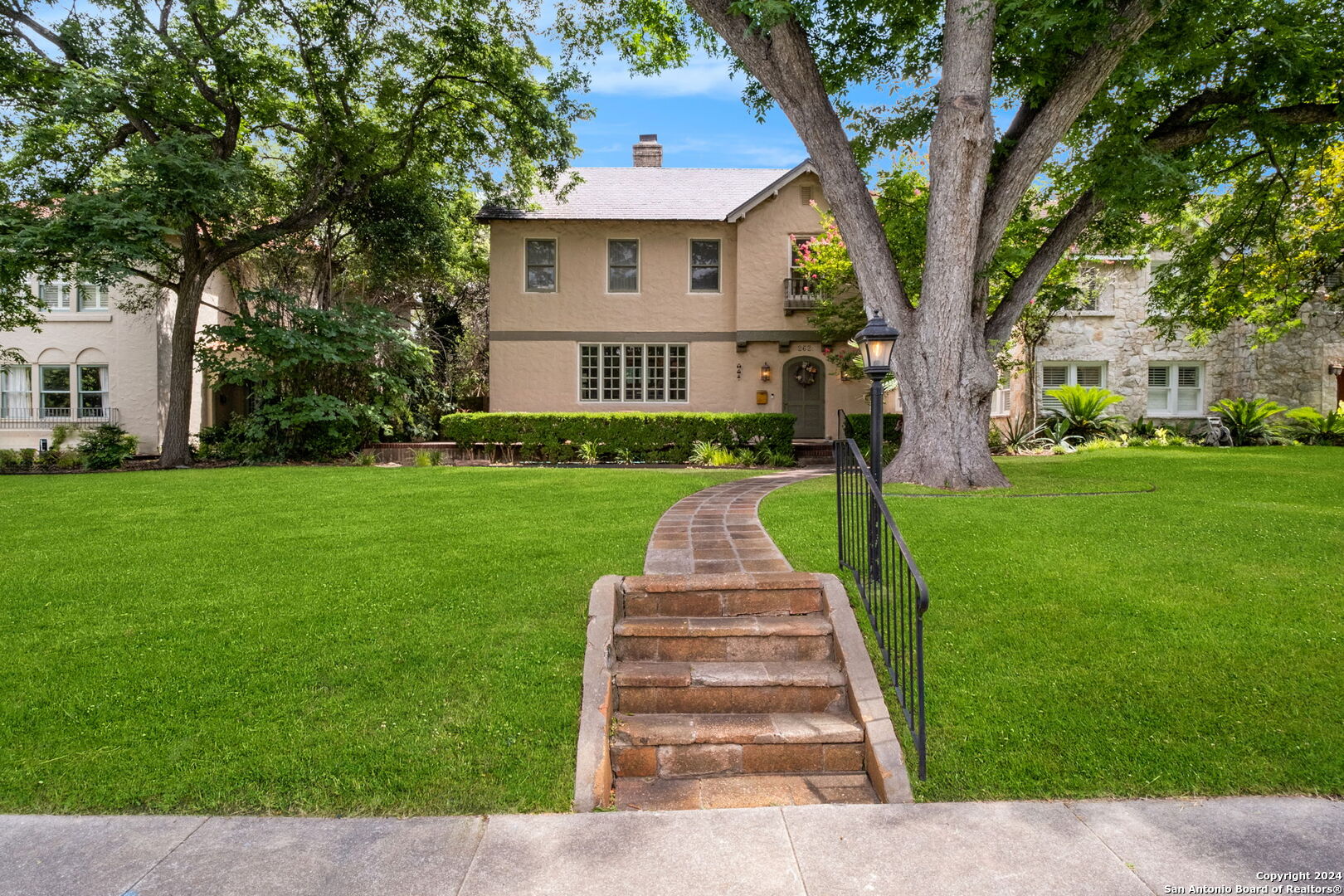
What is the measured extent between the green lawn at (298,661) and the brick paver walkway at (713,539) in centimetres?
28

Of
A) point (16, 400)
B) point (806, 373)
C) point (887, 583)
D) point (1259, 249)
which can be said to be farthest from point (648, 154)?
point (887, 583)

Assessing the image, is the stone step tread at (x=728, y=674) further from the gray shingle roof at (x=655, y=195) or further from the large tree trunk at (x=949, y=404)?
the gray shingle roof at (x=655, y=195)

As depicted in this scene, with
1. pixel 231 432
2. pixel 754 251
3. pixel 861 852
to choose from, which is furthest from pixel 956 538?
pixel 231 432

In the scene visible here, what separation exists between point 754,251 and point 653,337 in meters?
3.14

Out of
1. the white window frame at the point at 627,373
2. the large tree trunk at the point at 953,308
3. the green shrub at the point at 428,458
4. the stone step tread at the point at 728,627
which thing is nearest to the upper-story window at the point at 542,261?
the white window frame at the point at 627,373

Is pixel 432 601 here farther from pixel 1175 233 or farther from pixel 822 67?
pixel 1175 233

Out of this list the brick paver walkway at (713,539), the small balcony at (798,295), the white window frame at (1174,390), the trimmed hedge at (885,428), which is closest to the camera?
the brick paver walkway at (713,539)

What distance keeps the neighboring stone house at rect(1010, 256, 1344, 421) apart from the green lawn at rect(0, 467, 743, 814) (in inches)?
624

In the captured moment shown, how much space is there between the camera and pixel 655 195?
59.4ft

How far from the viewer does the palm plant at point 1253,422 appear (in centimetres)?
1628

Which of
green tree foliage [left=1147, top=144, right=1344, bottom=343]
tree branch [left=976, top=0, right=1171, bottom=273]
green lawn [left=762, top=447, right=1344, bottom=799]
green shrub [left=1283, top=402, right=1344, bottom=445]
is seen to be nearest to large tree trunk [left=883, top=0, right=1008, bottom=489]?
tree branch [left=976, top=0, right=1171, bottom=273]

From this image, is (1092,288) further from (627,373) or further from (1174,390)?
(627,373)

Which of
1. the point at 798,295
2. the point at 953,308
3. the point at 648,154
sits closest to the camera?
the point at 953,308

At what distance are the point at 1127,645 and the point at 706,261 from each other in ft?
47.9
